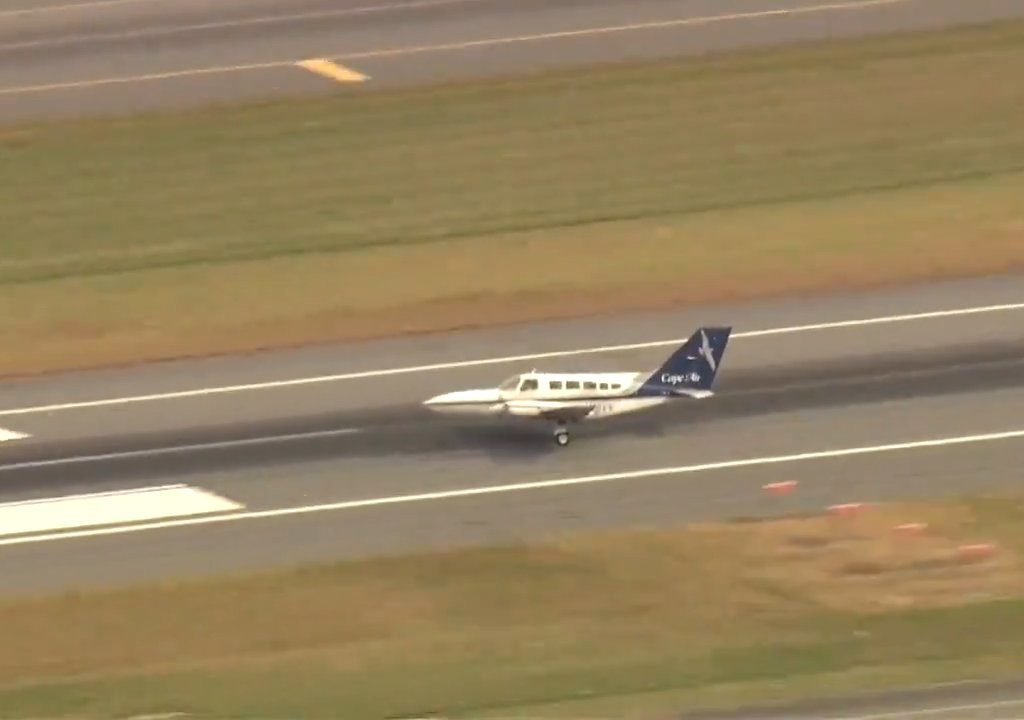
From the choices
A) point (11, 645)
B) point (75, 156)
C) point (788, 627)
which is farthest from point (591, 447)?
point (75, 156)

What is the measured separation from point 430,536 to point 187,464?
637cm

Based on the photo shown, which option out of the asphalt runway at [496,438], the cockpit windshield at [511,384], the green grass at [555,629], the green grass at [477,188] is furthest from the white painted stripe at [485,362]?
the green grass at [555,629]

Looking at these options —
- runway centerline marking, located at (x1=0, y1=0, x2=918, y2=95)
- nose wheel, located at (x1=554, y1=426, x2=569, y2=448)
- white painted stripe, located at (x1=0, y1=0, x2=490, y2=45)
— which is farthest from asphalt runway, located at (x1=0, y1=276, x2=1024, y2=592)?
white painted stripe, located at (x1=0, y1=0, x2=490, y2=45)

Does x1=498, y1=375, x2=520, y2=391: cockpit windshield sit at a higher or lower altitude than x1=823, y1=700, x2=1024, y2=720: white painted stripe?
higher

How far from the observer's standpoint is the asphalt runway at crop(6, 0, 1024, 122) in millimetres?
62344

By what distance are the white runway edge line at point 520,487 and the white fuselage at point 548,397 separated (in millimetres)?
1527

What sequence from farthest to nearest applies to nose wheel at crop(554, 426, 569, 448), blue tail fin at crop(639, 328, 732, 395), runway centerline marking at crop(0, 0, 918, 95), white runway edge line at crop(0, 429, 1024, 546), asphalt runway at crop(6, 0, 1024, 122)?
runway centerline marking at crop(0, 0, 918, 95)
asphalt runway at crop(6, 0, 1024, 122)
nose wheel at crop(554, 426, 569, 448)
blue tail fin at crop(639, 328, 732, 395)
white runway edge line at crop(0, 429, 1024, 546)

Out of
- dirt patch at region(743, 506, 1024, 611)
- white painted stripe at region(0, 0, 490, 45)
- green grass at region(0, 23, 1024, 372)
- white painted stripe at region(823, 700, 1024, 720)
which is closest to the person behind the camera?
white painted stripe at region(823, 700, 1024, 720)

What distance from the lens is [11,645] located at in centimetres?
3931

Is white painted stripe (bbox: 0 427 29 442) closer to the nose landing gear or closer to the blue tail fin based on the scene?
the nose landing gear

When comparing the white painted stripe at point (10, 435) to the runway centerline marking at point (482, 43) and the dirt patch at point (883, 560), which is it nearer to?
the dirt patch at point (883, 560)

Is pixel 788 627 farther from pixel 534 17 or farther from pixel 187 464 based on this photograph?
pixel 534 17

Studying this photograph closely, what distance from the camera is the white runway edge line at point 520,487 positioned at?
43.2 metres

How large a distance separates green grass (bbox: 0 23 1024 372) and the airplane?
6326 mm
